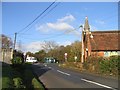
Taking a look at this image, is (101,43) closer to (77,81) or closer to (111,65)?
(111,65)

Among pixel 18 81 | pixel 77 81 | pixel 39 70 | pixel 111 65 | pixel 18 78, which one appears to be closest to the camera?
pixel 18 81

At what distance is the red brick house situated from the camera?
50.6 metres

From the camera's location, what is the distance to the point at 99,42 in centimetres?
5203

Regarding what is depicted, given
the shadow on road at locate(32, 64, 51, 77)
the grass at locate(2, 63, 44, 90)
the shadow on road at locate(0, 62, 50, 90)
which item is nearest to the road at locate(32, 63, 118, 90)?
the grass at locate(2, 63, 44, 90)

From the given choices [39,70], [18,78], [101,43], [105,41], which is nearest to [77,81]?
[18,78]

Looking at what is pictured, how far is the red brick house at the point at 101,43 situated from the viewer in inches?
1993

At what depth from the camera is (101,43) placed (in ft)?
170

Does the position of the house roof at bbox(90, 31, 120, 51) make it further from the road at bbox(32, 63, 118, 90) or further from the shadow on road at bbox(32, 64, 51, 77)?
the road at bbox(32, 63, 118, 90)

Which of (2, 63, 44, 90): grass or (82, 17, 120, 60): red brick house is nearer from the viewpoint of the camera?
(2, 63, 44, 90): grass

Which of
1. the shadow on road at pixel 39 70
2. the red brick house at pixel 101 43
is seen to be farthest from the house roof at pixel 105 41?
the shadow on road at pixel 39 70

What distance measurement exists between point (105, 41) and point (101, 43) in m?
0.87

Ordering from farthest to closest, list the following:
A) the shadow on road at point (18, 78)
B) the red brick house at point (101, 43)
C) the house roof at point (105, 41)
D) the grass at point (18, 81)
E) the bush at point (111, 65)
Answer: the house roof at point (105, 41)
the red brick house at point (101, 43)
the bush at point (111, 65)
the shadow on road at point (18, 78)
the grass at point (18, 81)

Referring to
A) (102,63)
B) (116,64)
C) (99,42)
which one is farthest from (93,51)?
(116,64)

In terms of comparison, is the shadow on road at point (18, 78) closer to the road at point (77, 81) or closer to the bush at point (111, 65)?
the road at point (77, 81)
